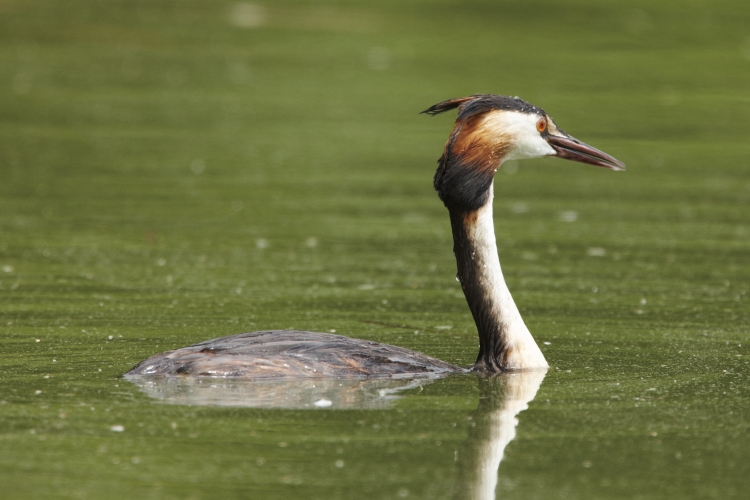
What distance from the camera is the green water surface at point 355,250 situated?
5617mm

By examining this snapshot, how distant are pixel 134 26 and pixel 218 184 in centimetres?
1157

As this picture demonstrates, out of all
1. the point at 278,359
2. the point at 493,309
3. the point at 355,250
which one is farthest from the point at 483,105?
the point at 355,250

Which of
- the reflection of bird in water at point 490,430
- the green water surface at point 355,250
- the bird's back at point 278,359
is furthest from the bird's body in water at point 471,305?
the green water surface at point 355,250

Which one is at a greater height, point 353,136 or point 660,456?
point 353,136

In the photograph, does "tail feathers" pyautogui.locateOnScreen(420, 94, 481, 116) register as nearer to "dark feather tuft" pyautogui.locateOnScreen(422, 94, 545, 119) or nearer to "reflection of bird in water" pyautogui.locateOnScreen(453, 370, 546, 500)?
"dark feather tuft" pyautogui.locateOnScreen(422, 94, 545, 119)

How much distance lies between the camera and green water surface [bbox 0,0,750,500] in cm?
562

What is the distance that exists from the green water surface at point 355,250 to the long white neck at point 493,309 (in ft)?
0.93

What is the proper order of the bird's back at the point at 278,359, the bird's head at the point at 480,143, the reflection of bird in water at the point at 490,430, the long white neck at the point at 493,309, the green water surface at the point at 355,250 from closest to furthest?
the reflection of bird in water at the point at 490,430, the green water surface at the point at 355,250, the bird's back at the point at 278,359, the bird's head at the point at 480,143, the long white neck at the point at 493,309

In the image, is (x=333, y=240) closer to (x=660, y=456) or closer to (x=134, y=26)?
(x=660, y=456)

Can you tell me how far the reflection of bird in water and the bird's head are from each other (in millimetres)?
943

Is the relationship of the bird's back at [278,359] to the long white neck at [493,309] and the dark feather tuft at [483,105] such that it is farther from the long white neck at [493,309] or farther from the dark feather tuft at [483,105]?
the dark feather tuft at [483,105]

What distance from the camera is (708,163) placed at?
45.0 ft

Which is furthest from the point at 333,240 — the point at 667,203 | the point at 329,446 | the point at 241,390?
the point at 329,446

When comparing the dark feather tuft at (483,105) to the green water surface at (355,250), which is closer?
the green water surface at (355,250)
